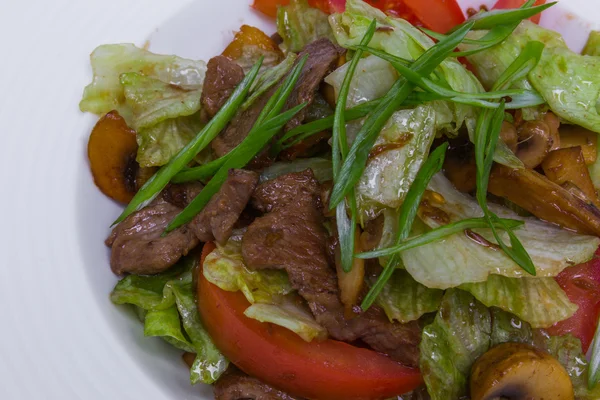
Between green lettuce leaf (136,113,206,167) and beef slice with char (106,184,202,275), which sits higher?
green lettuce leaf (136,113,206,167)

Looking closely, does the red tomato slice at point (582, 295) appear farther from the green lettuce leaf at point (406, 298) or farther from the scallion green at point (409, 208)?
the scallion green at point (409, 208)

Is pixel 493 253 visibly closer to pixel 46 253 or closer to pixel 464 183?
pixel 464 183

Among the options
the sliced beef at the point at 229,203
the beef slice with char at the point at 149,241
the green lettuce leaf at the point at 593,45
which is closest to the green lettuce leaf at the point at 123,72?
the beef slice with char at the point at 149,241

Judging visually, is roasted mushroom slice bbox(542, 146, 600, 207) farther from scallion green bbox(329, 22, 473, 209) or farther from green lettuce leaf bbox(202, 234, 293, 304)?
green lettuce leaf bbox(202, 234, 293, 304)

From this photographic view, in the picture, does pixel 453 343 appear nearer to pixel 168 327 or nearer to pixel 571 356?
pixel 571 356

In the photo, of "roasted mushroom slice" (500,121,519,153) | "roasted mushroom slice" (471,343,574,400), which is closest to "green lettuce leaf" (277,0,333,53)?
"roasted mushroom slice" (500,121,519,153)

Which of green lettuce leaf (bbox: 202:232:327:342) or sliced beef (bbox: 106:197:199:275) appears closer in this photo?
green lettuce leaf (bbox: 202:232:327:342)

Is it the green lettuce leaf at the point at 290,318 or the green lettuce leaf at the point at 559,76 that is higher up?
the green lettuce leaf at the point at 559,76
